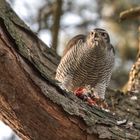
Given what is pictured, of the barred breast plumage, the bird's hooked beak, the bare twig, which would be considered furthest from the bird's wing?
the bare twig

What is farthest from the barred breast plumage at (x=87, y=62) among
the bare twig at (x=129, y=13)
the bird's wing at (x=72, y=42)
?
the bare twig at (x=129, y=13)

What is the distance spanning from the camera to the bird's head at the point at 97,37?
15.6ft

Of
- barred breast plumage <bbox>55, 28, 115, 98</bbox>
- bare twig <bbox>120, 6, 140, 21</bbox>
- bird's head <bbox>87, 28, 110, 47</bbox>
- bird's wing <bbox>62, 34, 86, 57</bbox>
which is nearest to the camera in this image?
bare twig <bbox>120, 6, 140, 21</bbox>

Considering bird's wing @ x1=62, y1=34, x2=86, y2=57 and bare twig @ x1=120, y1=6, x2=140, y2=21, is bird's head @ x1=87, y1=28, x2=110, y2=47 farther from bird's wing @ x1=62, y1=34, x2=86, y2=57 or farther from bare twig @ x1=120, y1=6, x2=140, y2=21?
bare twig @ x1=120, y1=6, x2=140, y2=21

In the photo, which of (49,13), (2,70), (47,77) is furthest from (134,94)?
(2,70)

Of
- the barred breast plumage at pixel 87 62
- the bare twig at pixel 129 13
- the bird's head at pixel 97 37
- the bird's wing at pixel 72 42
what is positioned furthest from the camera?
the bird's wing at pixel 72 42

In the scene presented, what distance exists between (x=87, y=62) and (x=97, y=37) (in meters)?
0.40

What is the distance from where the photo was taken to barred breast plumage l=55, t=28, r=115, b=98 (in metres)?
5.00

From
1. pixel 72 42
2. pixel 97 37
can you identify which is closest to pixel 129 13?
pixel 97 37

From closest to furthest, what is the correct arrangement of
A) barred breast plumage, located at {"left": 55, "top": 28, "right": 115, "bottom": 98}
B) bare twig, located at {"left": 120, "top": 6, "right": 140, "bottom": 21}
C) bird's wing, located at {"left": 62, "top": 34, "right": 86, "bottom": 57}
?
1. bare twig, located at {"left": 120, "top": 6, "right": 140, "bottom": 21}
2. barred breast plumage, located at {"left": 55, "top": 28, "right": 115, "bottom": 98}
3. bird's wing, located at {"left": 62, "top": 34, "right": 86, "bottom": 57}

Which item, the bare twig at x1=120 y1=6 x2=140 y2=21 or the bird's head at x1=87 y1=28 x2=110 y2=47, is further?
the bird's head at x1=87 y1=28 x2=110 y2=47

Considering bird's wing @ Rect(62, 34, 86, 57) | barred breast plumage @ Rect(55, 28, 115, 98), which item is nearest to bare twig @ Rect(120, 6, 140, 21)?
barred breast plumage @ Rect(55, 28, 115, 98)

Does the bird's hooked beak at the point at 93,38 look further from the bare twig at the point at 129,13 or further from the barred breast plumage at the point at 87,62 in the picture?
the bare twig at the point at 129,13

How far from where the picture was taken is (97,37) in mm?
4859
